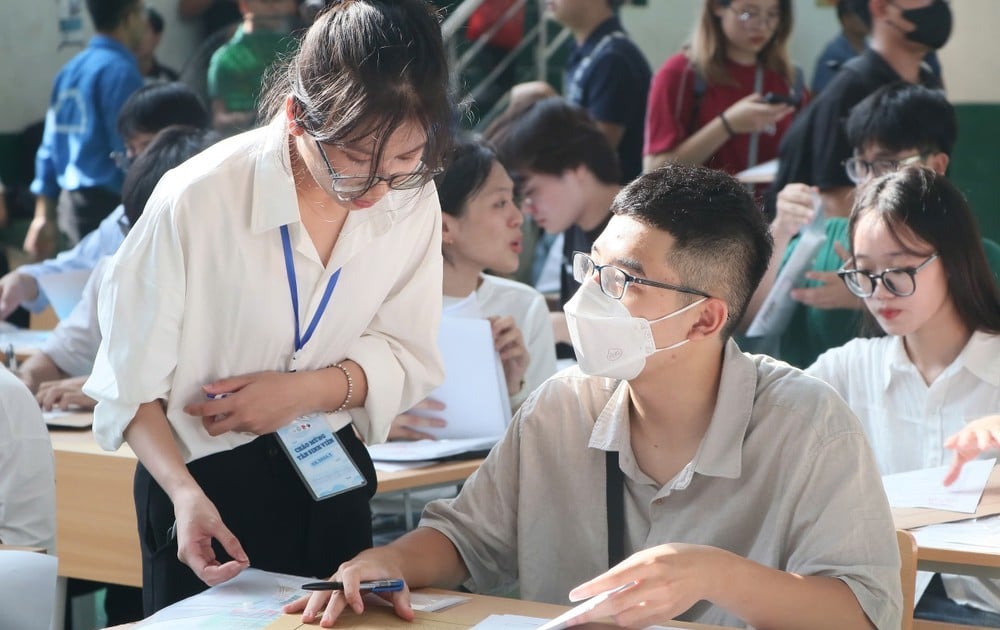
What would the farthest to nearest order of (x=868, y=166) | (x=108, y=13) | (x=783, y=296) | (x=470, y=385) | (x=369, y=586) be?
(x=108, y=13) < (x=868, y=166) < (x=783, y=296) < (x=470, y=385) < (x=369, y=586)

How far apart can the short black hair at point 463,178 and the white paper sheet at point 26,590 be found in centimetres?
173

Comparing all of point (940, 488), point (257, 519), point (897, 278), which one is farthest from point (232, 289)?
point (897, 278)

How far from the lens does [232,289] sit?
1784 mm

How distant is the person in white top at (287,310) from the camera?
1.70 metres

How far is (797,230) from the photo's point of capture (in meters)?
3.58

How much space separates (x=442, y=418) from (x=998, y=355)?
49.3 inches

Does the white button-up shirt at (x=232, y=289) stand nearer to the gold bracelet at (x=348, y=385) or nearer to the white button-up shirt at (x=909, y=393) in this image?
the gold bracelet at (x=348, y=385)

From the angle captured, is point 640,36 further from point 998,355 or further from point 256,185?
point 256,185

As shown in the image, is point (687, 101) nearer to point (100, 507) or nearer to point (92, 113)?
point (100, 507)

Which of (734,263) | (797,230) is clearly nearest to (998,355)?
(797,230)

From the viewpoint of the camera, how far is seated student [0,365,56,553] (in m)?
2.20

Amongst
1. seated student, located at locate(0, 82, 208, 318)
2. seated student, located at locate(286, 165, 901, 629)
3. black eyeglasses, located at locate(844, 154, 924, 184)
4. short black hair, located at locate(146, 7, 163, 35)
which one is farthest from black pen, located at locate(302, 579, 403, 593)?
short black hair, located at locate(146, 7, 163, 35)

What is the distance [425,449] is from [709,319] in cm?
114

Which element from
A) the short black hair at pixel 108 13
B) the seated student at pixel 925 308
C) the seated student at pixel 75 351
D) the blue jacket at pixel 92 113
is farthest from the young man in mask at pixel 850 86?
the short black hair at pixel 108 13
